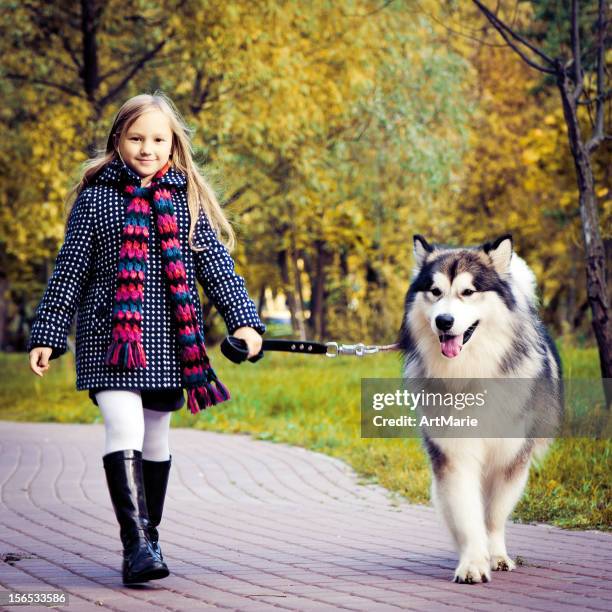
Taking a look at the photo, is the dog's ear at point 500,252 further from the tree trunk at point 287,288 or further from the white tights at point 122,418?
the tree trunk at point 287,288

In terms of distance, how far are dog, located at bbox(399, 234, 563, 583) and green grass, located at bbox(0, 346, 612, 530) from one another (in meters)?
1.52

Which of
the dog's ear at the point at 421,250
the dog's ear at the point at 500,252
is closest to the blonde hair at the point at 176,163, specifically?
the dog's ear at the point at 421,250

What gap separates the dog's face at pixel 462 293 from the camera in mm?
4711

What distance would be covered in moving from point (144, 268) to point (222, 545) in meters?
1.87

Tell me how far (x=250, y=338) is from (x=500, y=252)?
1.22 m

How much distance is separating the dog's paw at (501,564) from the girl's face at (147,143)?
232 cm

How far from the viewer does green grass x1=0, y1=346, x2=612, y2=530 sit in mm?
6879

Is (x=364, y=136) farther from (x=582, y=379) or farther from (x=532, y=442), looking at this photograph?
(x=532, y=442)

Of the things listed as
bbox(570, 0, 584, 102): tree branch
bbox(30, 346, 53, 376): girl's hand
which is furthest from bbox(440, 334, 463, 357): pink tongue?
bbox(570, 0, 584, 102): tree branch

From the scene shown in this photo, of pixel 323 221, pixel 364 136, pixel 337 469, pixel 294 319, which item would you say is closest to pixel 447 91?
pixel 364 136

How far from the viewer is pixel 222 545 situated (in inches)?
226

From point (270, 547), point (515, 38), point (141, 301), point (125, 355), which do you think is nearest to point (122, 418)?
point (125, 355)

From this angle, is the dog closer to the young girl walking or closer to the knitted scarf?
the young girl walking

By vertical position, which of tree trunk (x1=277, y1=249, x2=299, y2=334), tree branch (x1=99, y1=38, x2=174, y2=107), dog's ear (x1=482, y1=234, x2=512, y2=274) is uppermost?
tree branch (x1=99, y1=38, x2=174, y2=107)
